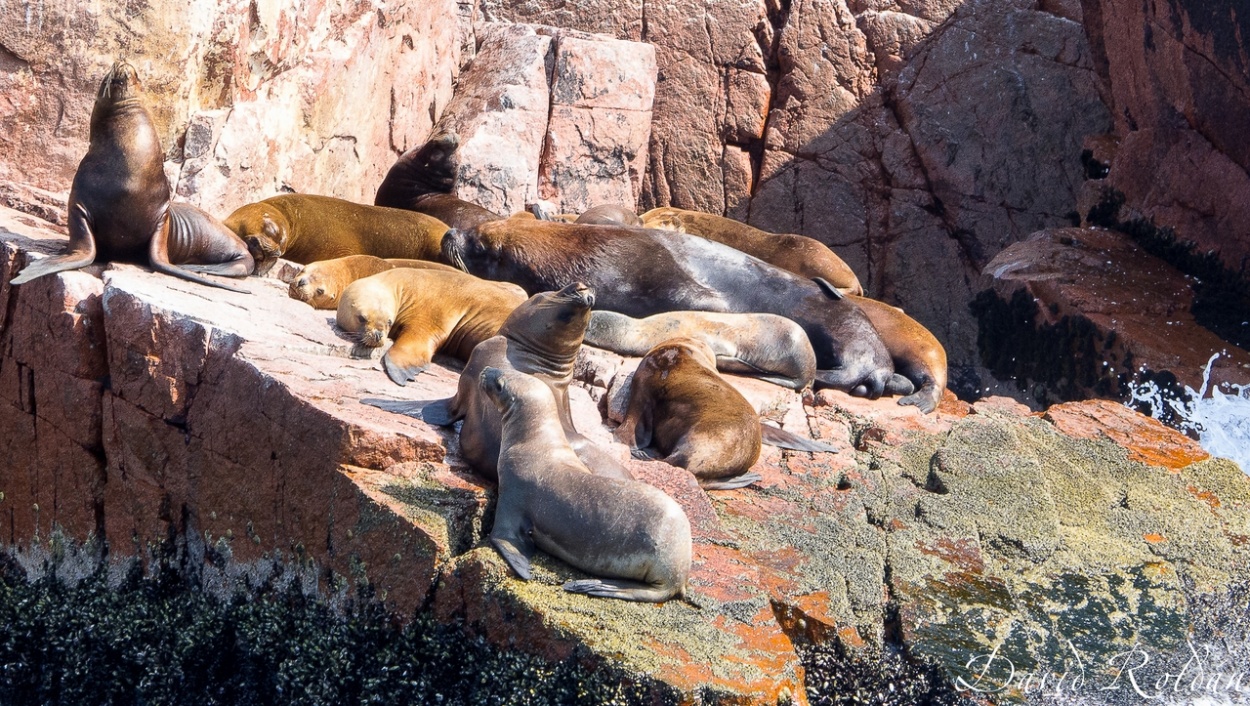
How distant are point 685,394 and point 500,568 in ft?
7.08

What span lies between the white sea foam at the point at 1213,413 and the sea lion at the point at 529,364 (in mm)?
4955

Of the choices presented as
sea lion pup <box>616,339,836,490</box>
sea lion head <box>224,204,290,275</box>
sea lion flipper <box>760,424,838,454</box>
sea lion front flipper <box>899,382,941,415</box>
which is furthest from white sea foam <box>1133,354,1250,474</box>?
sea lion head <box>224,204,290,275</box>

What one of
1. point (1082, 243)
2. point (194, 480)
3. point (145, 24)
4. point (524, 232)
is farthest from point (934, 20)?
point (194, 480)

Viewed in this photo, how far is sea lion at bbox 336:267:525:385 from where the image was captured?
6.66 metres

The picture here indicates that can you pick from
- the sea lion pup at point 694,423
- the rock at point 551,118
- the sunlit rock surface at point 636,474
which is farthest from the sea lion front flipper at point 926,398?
the rock at point 551,118

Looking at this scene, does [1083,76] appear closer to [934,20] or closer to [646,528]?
[934,20]

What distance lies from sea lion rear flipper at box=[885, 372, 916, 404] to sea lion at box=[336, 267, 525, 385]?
2401 millimetres

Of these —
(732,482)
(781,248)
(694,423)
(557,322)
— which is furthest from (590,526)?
(781,248)

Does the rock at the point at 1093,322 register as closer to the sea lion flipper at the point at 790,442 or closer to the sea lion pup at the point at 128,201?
the sea lion flipper at the point at 790,442

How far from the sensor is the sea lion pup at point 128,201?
7.02m

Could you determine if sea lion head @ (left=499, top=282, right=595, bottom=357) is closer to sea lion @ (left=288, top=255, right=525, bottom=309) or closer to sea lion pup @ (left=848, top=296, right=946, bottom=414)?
sea lion @ (left=288, top=255, right=525, bottom=309)

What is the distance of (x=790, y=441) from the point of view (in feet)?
21.8

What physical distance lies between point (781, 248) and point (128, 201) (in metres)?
4.94

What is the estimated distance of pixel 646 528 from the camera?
15.2ft
